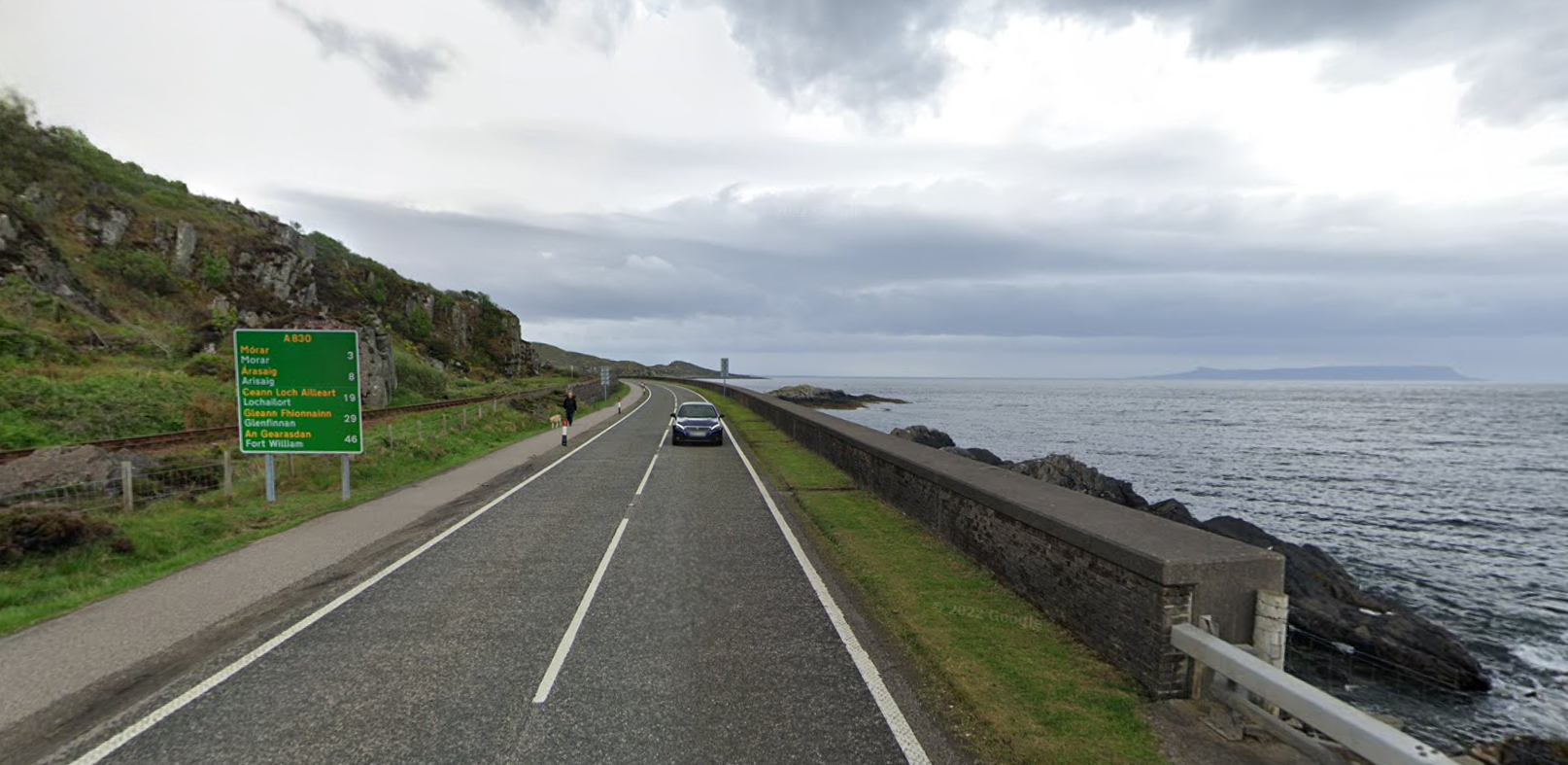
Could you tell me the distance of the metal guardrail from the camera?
3.22 m

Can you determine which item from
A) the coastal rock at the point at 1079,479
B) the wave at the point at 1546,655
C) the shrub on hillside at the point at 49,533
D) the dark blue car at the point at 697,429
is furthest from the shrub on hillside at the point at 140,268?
the wave at the point at 1546,655

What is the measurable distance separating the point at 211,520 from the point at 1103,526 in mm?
13965

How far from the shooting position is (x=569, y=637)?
20.9 ft

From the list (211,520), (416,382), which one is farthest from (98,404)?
(416,382)

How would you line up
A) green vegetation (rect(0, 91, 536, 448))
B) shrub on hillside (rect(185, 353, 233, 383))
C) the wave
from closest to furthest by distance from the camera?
the wave, green vegetation (rect(0, 91, 536, 448)), shrub on hillside (rect(185, 353, 233, 383))

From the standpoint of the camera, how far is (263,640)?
20.7 ft

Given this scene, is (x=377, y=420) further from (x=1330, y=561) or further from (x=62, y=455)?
(x=1330, y=561)

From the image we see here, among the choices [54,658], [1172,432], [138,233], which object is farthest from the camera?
[1172,432]

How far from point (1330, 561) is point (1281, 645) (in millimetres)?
13147

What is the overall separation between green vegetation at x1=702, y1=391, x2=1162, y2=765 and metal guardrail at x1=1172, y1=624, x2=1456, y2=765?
0.67 meters

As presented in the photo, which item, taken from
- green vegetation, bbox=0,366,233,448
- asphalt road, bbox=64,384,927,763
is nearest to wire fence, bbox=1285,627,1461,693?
asphalt road, bbox=64,384,927,763

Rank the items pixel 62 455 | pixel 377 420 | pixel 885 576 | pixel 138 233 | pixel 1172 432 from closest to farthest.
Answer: pixel 885 576 < pixel 62 455 < pixel 377 420 < pixel 138 233 < pixel 1172 432

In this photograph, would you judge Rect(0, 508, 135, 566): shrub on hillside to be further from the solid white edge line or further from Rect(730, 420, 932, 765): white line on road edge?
Rect(730, 420, 932, 765): white line on road edge

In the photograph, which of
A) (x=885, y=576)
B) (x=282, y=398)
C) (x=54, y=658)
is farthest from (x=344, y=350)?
(x=885, y=576)
